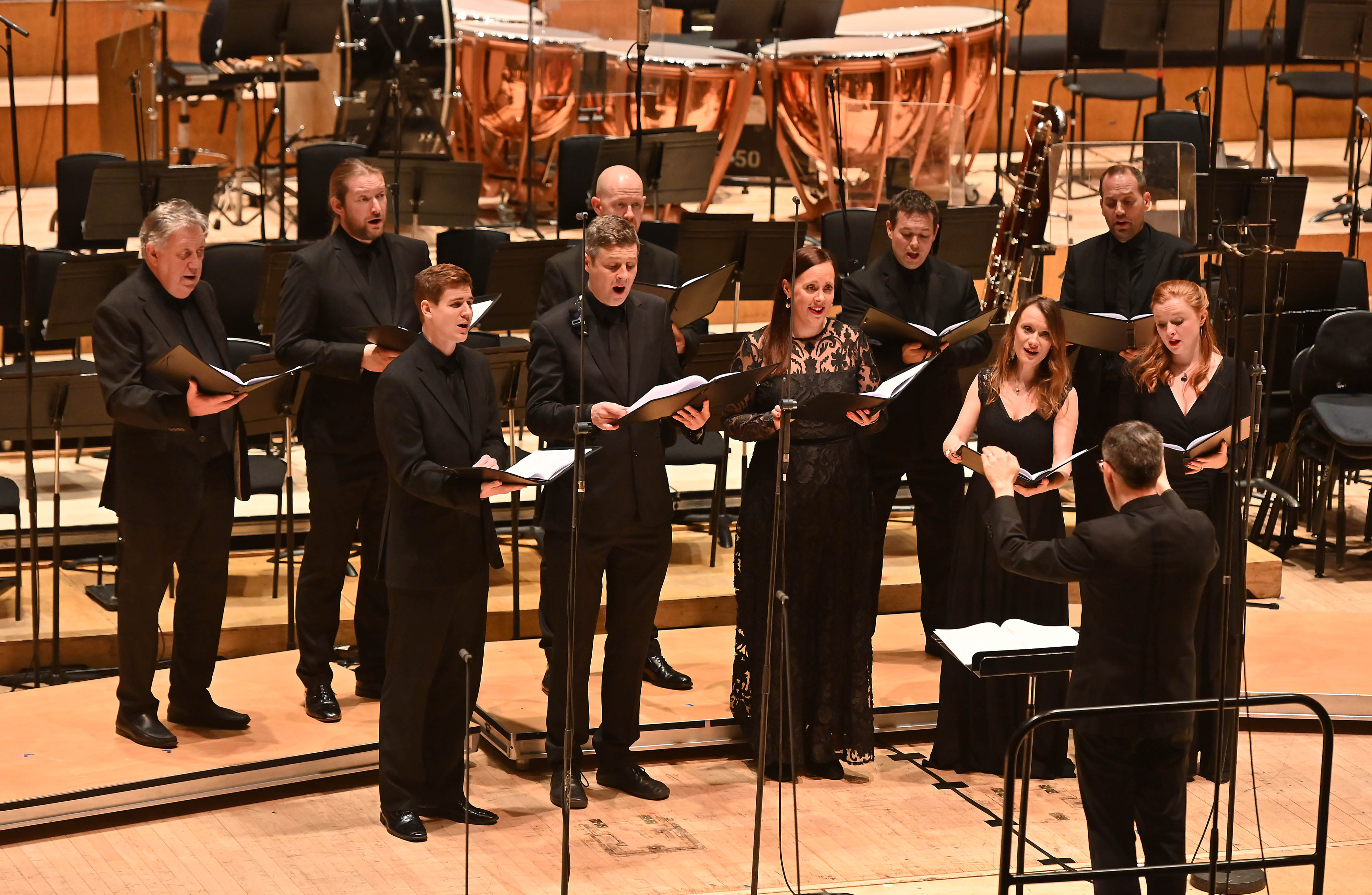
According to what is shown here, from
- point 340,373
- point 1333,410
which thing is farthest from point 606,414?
point 1333,410

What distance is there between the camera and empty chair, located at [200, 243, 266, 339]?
5953 millimetres

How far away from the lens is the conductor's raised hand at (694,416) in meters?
4.01

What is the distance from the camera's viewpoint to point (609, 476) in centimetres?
411

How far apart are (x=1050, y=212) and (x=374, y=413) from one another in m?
3.47

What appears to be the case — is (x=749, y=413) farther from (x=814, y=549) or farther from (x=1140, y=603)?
(x=1140, y=603)

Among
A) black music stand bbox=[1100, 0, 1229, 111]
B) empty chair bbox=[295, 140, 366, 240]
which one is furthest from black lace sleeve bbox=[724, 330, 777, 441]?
black music stand bbox=[1100, 0, 1229, 111]

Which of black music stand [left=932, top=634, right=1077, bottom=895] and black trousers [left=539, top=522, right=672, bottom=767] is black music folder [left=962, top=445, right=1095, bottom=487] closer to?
black music stand [left=932, top=634, right=1077, bottom=895]

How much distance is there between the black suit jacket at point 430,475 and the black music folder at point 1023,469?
112 cm

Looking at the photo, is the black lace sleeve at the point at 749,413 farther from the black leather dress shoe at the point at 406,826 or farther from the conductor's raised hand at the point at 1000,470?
the black leather dress shoe at the point at 406,826

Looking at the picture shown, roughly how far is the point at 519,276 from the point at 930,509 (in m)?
1.57

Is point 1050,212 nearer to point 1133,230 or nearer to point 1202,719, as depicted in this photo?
point 1133,230

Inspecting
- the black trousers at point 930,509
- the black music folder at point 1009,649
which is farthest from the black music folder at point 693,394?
the black trousers at point 930,509

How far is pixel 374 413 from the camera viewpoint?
13.5 feet

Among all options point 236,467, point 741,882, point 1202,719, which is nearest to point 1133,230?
point 1202,719
